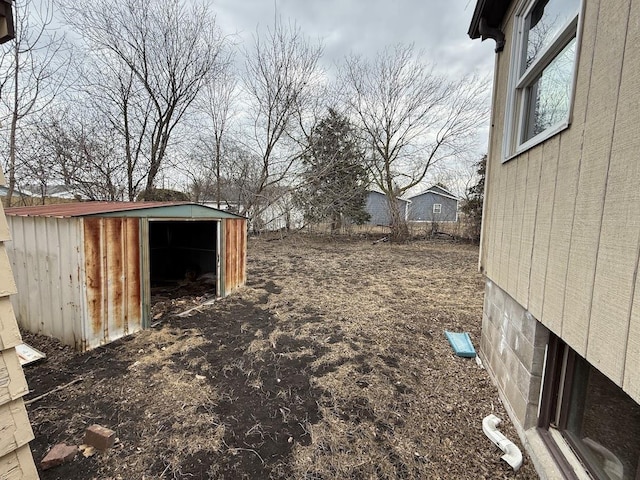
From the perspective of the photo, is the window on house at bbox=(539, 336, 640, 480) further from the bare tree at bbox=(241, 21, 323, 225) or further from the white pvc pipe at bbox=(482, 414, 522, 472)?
the bare tree at bbox=(241, 21, 323, 225)

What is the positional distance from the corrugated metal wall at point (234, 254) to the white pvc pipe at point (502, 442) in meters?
4.55

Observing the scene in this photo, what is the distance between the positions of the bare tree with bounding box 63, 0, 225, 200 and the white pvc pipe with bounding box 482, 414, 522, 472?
39.2ft

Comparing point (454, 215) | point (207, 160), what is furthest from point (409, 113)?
point (207, 160)

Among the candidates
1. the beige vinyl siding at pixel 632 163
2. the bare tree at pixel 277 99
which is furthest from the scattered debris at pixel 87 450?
the bare tree at pixel 277 99

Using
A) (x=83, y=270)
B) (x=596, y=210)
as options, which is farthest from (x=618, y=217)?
(x=83, y=270)

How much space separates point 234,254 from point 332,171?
9.00 m

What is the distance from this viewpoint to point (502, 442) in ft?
6.58

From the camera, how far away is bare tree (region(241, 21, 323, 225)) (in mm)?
12336

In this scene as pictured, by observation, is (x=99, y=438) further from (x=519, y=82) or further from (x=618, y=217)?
(x=519, y=82)

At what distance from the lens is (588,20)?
1.43 meters

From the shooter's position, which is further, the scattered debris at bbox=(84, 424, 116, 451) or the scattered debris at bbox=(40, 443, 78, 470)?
the scattered debris at bbox=(84, 424, 116, 451)

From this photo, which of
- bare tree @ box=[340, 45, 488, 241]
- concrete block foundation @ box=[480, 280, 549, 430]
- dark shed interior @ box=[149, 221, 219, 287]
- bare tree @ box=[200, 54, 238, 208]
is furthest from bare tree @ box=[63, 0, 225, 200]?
concrete block foundation @ box=[480, 280, 549, 430]

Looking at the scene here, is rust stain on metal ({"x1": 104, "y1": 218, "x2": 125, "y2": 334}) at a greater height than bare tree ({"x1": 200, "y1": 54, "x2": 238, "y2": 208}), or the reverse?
bare tree ({"x1": 200, "y1": 54, "x2": 238, "y2": 208})

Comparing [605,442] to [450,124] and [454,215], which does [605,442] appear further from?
[454,215]
